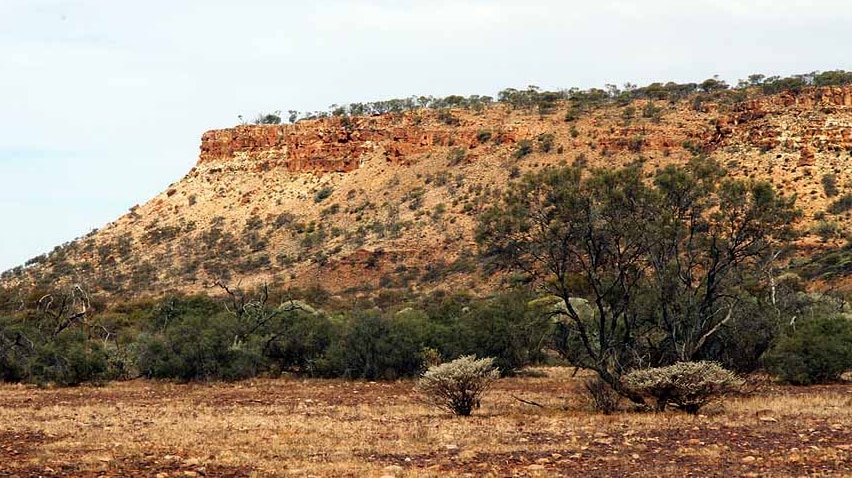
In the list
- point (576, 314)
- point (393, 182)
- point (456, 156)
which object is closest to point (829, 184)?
point (456, 156)

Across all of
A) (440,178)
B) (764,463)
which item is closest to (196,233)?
(440,178)

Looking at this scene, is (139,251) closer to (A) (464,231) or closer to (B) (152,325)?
(A) (464,231)

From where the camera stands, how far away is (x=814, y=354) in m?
22.3

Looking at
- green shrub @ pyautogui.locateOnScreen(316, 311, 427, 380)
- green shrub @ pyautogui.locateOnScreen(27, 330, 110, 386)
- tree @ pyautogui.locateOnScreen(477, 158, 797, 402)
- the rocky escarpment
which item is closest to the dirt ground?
tree @ pyautogui.locateOnScreen(477, 158, 797, 402)

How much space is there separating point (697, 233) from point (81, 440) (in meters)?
13.7

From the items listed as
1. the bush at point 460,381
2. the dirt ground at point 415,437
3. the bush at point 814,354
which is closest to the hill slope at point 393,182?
the bush at point 814,354

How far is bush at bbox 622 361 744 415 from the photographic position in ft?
52.3

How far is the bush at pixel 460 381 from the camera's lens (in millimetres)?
16906

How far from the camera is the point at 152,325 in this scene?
3656 centimetres

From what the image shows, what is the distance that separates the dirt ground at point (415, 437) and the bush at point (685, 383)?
39 cm

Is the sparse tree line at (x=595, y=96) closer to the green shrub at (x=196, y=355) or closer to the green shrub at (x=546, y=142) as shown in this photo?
the green shrub at (x=546, y=142)

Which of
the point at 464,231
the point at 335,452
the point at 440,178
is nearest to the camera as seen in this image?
the point at 335,452

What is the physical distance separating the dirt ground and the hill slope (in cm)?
3430

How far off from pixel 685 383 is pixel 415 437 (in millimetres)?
5069
